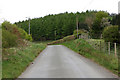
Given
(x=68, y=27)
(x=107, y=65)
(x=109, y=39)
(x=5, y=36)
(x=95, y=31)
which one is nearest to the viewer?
(x=107, y=65)

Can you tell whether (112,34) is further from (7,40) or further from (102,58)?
(7,40)

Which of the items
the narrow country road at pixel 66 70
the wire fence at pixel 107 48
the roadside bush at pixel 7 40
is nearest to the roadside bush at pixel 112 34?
the wire fence at pixel 107 48

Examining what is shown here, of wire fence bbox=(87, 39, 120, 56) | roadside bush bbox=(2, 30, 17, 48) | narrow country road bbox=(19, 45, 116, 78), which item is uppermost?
roadside bush bbox=(2, 30, 17, 48)

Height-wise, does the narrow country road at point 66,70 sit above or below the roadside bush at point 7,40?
below

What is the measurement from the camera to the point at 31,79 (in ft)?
26.4

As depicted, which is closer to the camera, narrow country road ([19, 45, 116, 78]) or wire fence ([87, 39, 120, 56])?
narrow country road ([19, 45, 116, 78])

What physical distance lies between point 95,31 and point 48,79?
174 feet

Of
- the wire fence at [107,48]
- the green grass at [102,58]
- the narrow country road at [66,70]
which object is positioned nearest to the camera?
the narrow country road at [66,70]

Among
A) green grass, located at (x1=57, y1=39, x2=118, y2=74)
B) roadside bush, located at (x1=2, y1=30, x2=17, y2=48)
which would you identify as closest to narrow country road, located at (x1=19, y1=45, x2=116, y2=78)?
green grass, located at (x1=57, y1=39, x2=118, y2=74)

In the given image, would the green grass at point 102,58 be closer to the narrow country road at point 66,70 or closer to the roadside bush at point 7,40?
the narrow country road at point 66,70

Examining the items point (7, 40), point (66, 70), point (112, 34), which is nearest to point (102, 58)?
point (66, 70)

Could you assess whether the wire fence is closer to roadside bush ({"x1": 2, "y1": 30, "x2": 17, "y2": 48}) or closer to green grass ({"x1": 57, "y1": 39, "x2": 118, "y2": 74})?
green grass ({"x1": 57, "y1": 39, "x2": 118, "y2": 74})

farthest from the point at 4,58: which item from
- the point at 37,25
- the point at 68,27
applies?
the point at 37,25

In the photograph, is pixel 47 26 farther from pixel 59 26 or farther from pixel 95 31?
pixel 95 31
